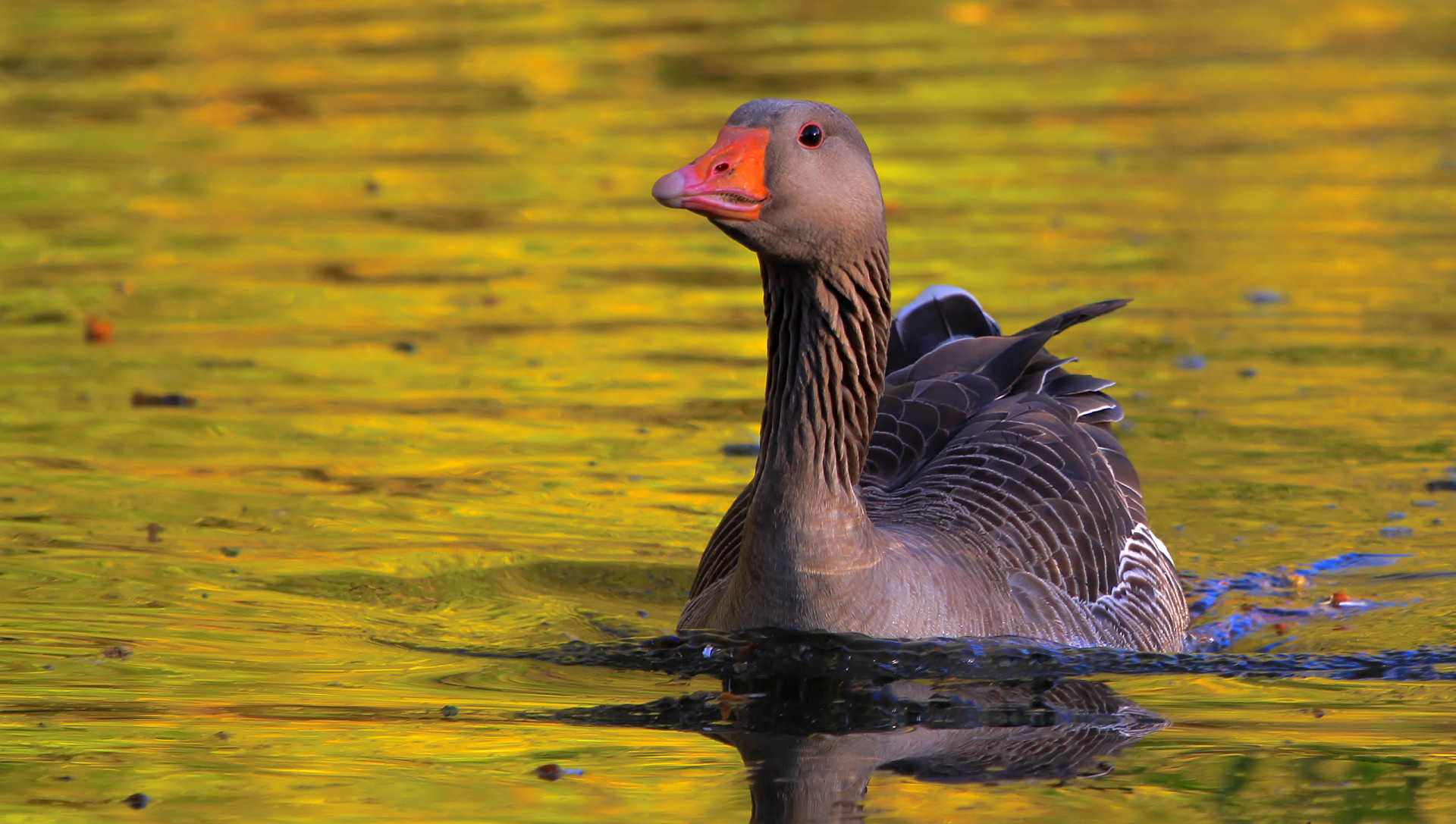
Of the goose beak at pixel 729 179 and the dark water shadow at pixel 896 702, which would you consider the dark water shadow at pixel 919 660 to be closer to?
the dark water shadow at pixel 896 702

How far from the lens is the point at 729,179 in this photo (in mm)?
6199

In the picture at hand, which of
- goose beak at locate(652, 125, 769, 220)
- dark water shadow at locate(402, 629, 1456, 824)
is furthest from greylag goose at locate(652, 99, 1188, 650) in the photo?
dark water shadow at locate(402, 629, 1456, 824)

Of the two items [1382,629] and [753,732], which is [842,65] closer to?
[1382,629]

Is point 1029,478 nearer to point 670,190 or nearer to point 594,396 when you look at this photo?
point 670,190

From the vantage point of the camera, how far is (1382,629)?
789cm

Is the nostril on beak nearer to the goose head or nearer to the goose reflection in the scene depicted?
the goose head

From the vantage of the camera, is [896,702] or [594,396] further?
[594,396]

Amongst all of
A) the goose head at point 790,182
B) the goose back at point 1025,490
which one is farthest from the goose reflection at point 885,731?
the goose head at point 790,182

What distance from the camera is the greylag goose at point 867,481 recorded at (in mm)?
6398

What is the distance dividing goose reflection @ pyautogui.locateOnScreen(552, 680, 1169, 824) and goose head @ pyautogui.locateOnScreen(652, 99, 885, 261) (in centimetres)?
145

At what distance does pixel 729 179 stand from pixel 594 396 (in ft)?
16.9

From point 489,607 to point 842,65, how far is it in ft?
47.4

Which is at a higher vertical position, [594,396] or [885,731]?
[594,396]

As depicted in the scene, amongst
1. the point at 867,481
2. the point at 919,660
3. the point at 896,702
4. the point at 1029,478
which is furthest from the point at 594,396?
the point at 896,702
